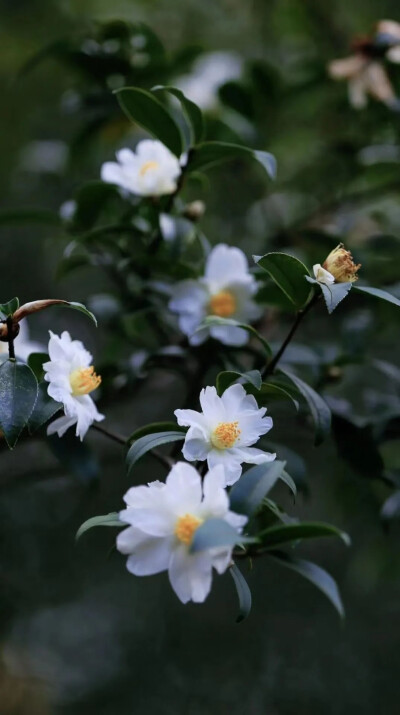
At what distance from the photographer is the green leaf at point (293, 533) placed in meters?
0.52

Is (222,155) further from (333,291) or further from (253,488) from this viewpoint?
(253,488)

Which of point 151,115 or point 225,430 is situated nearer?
point 225,430

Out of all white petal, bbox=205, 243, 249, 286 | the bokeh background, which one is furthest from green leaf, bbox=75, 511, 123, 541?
the bokeh background

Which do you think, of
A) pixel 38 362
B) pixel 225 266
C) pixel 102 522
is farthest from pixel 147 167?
pixel 102 522

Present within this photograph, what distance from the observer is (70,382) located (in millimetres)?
667

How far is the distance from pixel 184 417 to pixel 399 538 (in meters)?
0.88

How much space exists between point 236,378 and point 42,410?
16 cm

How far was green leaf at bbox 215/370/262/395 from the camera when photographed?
0.64 metres

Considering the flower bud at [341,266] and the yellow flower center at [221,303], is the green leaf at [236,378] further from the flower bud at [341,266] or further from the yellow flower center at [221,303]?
the yellow flower center at [221,303]

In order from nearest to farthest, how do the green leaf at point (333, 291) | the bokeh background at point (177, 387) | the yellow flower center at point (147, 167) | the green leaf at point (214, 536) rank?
the green leaf at point (214, 536) < the green leaf at point (333, 291) < the yellow flower center at point (147, 167) < the bokeh background at point (177, 387)

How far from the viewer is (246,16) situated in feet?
5.75

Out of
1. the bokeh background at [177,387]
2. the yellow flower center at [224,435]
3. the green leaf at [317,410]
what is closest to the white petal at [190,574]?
the yellow flower center at [224,435]

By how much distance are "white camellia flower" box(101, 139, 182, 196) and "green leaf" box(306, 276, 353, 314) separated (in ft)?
0.97

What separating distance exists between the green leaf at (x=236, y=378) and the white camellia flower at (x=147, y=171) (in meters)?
0.28
